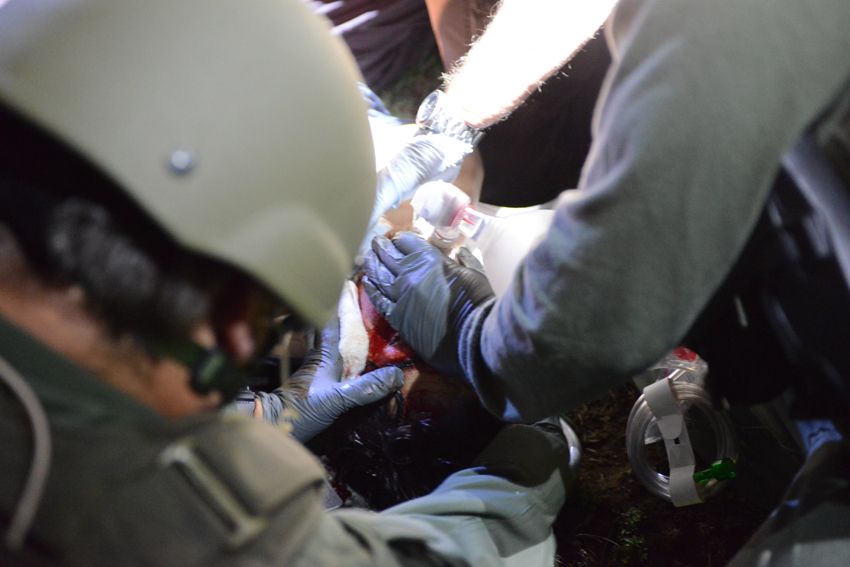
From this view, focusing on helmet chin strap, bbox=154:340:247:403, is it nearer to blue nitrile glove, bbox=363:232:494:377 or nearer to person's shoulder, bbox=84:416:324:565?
person's shoulder, bbox=84:416:324:565

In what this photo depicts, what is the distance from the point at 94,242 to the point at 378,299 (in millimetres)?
886

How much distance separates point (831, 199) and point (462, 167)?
1.11 metres

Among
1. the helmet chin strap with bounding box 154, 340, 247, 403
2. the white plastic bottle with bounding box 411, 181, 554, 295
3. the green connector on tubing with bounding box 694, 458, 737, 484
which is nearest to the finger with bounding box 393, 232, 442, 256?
the white plastic bottle with bounding box 411, 181, 554, 295

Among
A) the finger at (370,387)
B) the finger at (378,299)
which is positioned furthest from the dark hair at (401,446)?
the finger at (378,299)

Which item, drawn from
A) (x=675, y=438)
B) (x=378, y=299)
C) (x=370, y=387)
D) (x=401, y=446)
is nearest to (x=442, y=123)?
(x=378, y=299)

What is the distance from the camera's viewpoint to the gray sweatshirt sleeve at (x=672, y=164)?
80 centimetres

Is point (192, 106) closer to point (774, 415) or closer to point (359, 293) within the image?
point (359, 293)

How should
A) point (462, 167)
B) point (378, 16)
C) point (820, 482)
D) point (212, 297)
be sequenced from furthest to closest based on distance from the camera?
point (378, 16) < point (462, 167) < point (820, 482) < point (212, 297)

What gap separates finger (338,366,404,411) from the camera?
55.6 inches

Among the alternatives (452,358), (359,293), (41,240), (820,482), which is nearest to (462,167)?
(359,293)

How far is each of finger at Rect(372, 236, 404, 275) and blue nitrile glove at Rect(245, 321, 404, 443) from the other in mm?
255

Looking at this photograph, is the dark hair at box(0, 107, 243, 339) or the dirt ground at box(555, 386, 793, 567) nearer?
the dark hair at box(0, 107, 243, 339)

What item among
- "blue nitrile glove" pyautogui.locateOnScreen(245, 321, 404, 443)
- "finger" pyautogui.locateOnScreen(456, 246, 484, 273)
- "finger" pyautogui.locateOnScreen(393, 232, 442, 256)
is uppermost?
"finger" pyautogui.locateOnScreen(393, 232, 442, 256)

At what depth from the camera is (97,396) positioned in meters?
0.66
